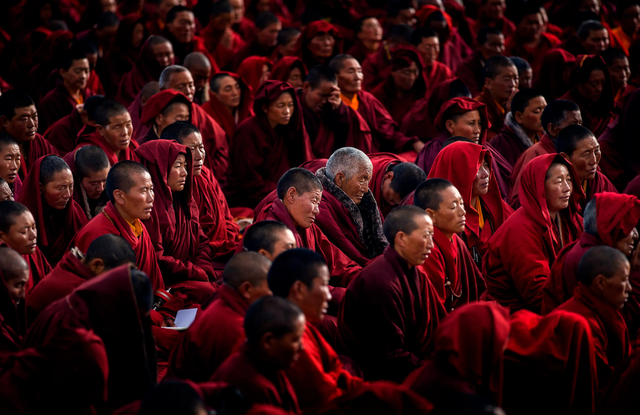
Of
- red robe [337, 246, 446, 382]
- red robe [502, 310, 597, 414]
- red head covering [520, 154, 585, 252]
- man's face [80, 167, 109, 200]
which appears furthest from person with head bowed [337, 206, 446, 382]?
man's face [80, 167, 109, 200]

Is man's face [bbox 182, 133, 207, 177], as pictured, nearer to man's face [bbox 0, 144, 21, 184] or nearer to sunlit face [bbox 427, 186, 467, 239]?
man's face [bbox 0, 144, 21, 184]

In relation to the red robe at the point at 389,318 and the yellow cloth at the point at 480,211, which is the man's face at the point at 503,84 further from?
the red robe at the point at 389,318

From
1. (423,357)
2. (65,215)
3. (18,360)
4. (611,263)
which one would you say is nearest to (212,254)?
(65,215)

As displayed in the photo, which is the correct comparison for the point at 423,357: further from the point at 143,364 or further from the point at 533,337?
the point at 143,364

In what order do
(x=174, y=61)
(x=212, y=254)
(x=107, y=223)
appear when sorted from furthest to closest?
(x=174, y=61) < (x=212, y=254) < (x=107, y=223)

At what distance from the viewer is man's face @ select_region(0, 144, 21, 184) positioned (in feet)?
19.3

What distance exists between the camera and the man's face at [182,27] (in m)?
10.1

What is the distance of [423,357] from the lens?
14.7ft

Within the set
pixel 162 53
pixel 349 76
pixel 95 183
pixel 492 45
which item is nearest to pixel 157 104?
pixel 95 183

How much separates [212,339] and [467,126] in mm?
3851

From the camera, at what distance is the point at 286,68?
29.9 ft

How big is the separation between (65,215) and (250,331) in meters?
2.73

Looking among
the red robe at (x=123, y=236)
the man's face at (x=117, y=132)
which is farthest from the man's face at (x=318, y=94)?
the red robe at (x=123, y=236)

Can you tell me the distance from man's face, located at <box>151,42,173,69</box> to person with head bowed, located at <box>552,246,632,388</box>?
615 centimetres
